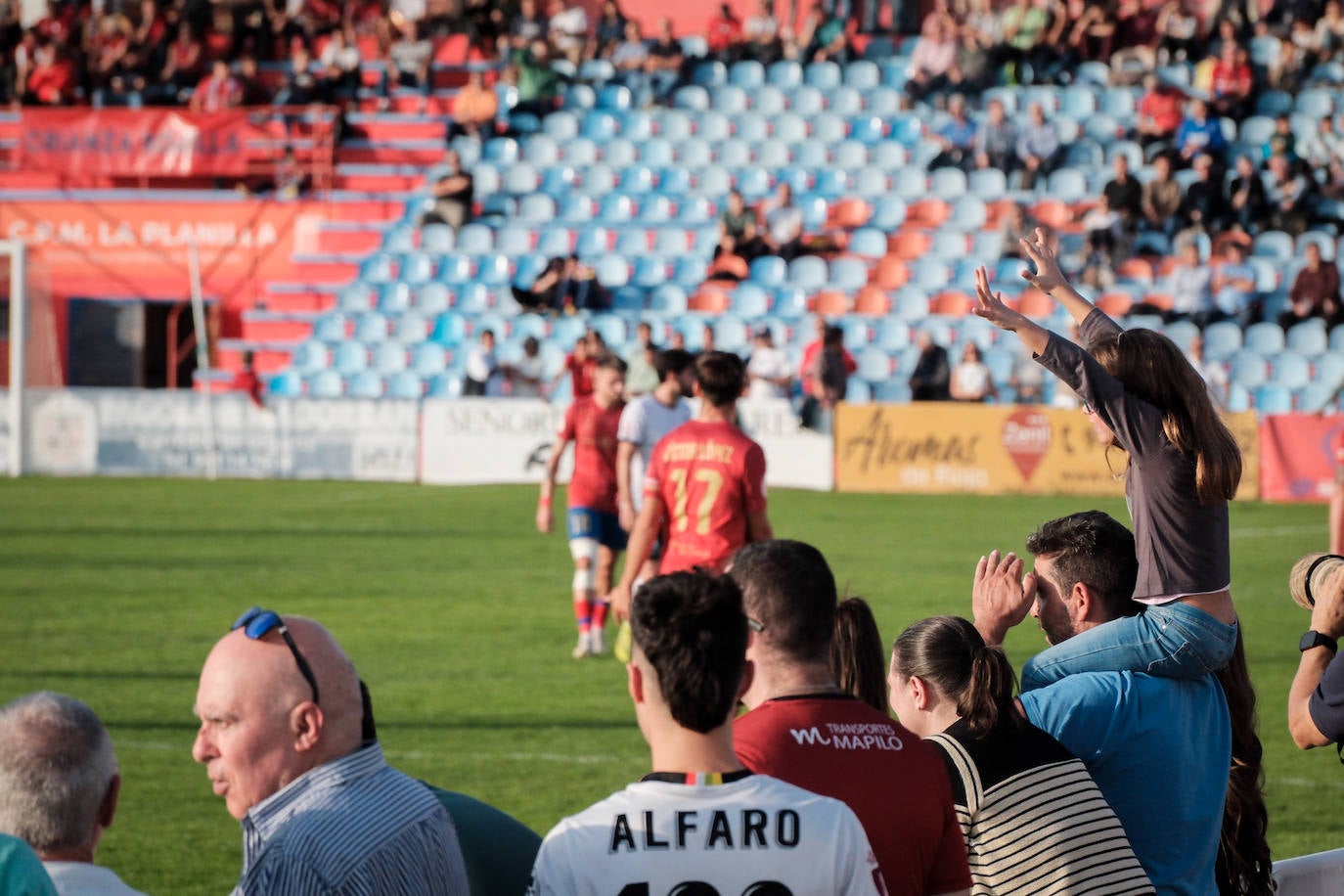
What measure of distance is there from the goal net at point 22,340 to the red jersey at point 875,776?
2453cm

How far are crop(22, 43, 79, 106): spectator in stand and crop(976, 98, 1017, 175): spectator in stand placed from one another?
18798mm

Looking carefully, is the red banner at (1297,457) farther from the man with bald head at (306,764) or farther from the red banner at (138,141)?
the man with bald head at (306,764)

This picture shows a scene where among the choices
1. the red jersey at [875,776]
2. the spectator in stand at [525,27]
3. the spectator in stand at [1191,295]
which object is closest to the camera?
the red jersey at [875,776]

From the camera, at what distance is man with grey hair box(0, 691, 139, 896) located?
9.61ft

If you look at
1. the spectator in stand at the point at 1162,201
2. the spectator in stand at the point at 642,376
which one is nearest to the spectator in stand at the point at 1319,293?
the spectator in stand at the point at 1162,201

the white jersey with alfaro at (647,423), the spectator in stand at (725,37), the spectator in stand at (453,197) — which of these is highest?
the spectator in stand at (725,37)

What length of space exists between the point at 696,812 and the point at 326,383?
27609 millimetres

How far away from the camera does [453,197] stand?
1256 inches

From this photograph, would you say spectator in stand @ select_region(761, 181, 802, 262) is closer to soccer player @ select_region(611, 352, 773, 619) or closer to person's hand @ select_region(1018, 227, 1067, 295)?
soccer player @ select_region(611, 352, 773, 619)

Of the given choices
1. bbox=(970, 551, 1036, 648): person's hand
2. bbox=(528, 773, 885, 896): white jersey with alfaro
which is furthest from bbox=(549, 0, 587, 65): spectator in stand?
bbox=(528, 773, 885, 896): white jersey with alfaro

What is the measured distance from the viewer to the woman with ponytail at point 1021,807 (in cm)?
365

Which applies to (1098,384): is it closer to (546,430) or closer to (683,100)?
(546,430)

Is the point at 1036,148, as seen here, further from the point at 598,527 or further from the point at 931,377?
the point at 598,527

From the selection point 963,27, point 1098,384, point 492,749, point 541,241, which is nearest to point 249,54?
point 541,241
